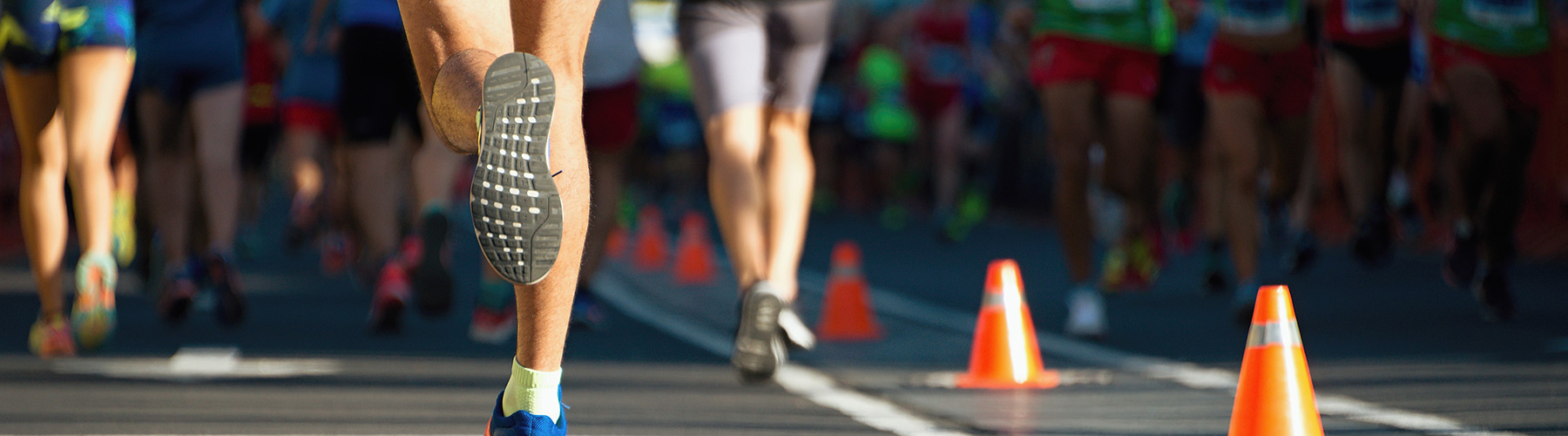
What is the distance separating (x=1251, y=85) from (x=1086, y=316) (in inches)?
49.3

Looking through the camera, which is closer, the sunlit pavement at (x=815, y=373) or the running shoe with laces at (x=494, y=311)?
the sunlit pavement at (x=815, y=373)

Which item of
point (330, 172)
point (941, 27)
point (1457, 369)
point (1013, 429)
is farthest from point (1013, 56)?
point (1013, 429)

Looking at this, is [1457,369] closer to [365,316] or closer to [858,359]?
Answer: [858,359]

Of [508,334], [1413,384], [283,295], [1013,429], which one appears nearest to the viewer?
[1013,429]

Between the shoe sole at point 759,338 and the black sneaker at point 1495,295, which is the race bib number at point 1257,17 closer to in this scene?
the black sneaker at point 1495,295

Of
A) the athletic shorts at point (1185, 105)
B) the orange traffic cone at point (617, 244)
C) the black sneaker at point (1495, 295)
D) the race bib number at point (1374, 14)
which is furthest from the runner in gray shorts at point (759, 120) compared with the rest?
the orange traffic cone at point (617, 244)

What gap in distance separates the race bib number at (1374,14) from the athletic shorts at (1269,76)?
34.0 inches

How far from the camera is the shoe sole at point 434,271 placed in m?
6.71

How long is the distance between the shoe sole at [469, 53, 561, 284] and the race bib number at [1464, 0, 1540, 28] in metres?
5.07

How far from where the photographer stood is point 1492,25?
7.13m

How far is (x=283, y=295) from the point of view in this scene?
361 inches

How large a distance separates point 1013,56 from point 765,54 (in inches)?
423

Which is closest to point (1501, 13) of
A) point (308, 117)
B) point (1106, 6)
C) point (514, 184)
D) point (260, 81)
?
point (1106, 6)

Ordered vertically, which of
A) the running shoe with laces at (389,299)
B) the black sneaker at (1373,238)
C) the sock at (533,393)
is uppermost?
the sock at (533,393)
